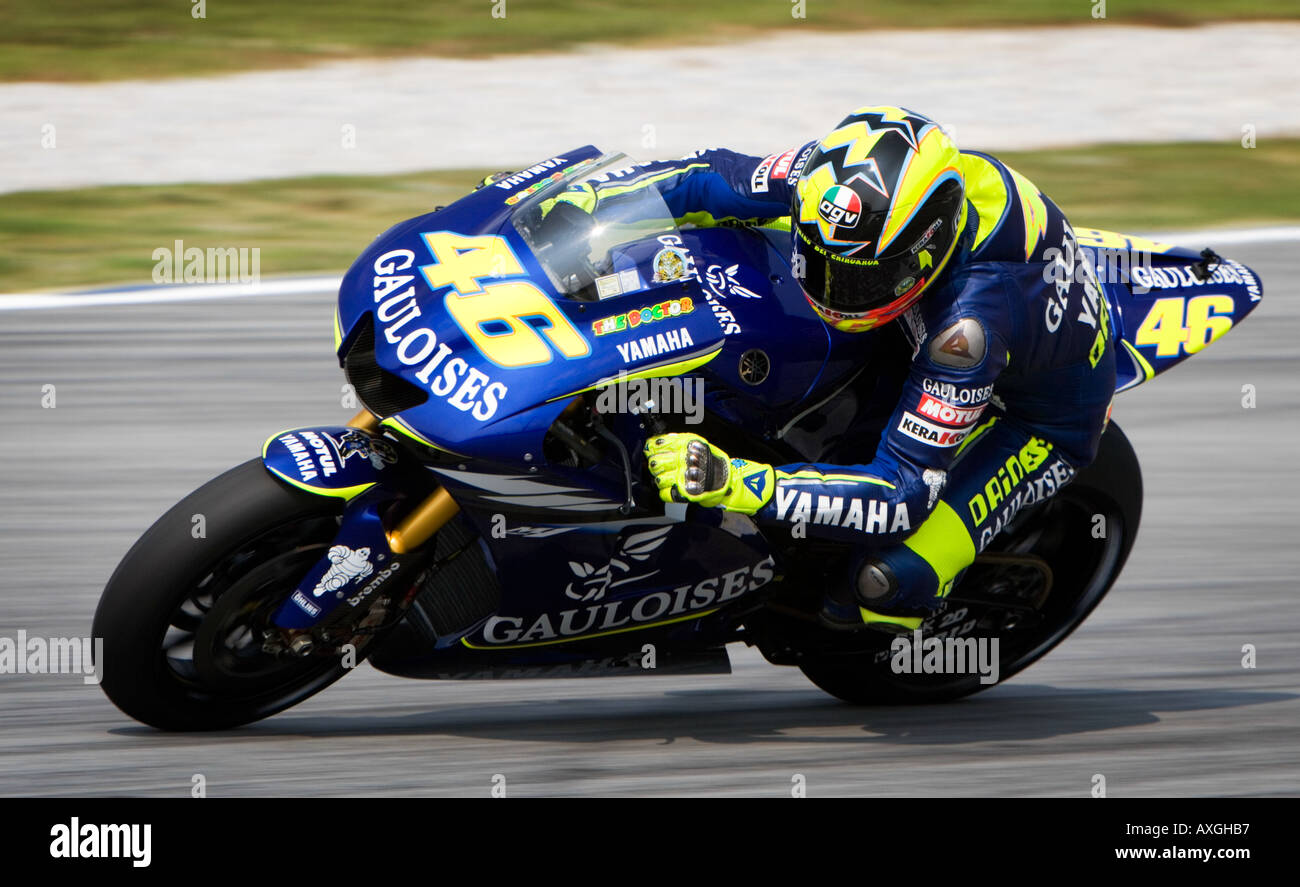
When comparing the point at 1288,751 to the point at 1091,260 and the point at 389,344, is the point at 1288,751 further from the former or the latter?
the point at 389,344

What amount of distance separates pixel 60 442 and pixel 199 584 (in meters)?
2.59

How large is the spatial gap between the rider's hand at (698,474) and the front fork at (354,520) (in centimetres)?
56

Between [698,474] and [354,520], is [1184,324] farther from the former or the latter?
[354,520]

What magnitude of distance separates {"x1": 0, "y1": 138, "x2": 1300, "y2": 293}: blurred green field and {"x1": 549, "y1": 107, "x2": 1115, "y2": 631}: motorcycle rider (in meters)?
4.36

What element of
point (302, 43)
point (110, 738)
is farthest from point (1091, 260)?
point (302, 43)

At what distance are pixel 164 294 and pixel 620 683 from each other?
355cm

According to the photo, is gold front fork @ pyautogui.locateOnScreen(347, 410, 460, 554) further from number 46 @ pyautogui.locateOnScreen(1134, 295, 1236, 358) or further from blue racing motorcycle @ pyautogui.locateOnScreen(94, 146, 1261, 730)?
number 46 @ pyautogui.locateOnScreen(1134, 295, 1236, 358)

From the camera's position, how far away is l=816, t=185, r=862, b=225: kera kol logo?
344 cm

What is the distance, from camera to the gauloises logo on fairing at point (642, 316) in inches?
139

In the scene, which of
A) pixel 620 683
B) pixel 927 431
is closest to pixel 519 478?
pixel 927 431

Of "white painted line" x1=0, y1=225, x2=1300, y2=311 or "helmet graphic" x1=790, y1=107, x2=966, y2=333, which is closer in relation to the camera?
"helmet graphic" x1=790, y1=107, x2=966, y2=333

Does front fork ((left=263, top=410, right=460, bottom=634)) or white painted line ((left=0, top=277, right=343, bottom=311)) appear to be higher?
white painted line ((left=0, top=277, right=343, bottom=311))

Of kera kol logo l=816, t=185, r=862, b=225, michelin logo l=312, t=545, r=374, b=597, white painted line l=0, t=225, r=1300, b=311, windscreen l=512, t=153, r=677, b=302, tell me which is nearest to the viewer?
kera kol logo l=816, t=185, r=862, b=225

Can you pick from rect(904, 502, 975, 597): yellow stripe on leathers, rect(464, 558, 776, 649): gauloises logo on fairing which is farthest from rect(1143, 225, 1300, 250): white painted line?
rect(464, 558, 776, 649): gauloises logo on fairing
